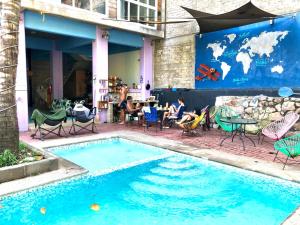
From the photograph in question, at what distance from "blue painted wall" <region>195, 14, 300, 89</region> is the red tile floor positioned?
81.4 inches

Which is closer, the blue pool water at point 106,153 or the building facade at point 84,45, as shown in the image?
the blue pool water at point 106,153

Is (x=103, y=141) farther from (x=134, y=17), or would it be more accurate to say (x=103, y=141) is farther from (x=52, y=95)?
(x=52, y=95)

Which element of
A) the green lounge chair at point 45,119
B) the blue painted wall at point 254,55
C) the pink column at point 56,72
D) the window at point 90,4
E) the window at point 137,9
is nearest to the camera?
the green lounge chair at point 45,119

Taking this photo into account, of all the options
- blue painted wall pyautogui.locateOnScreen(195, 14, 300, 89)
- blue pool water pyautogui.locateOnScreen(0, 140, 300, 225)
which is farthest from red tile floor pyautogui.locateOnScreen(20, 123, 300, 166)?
blue painted wall pyautogui.locateOnScreen(195, 14, 300, 89)

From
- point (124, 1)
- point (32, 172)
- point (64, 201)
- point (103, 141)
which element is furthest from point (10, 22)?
point (124, 1)

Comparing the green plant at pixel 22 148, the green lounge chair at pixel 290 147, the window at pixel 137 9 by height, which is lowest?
the green plant at pixel 22 148

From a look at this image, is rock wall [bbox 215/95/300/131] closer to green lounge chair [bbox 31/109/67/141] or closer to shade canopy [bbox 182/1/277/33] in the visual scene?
shade canopy [bbox 182/1/277/33]

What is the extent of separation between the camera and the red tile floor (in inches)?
237

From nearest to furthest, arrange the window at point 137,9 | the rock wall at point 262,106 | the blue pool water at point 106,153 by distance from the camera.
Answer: the blue pool water at point 106,153 → the rock wall at point 262,106 → the window at point 137,9

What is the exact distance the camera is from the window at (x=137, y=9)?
10648 millimetres

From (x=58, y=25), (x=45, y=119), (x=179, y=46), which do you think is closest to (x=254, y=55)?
(x=179, y=46)

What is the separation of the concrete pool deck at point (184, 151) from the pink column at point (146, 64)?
3.50 m

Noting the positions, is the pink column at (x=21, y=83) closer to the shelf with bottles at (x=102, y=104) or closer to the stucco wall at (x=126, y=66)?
the shelf with bottles at (x=102, y=104)

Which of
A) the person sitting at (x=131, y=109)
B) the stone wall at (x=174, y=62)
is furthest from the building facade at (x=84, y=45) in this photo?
the person sitting at (x=131, y=109)
